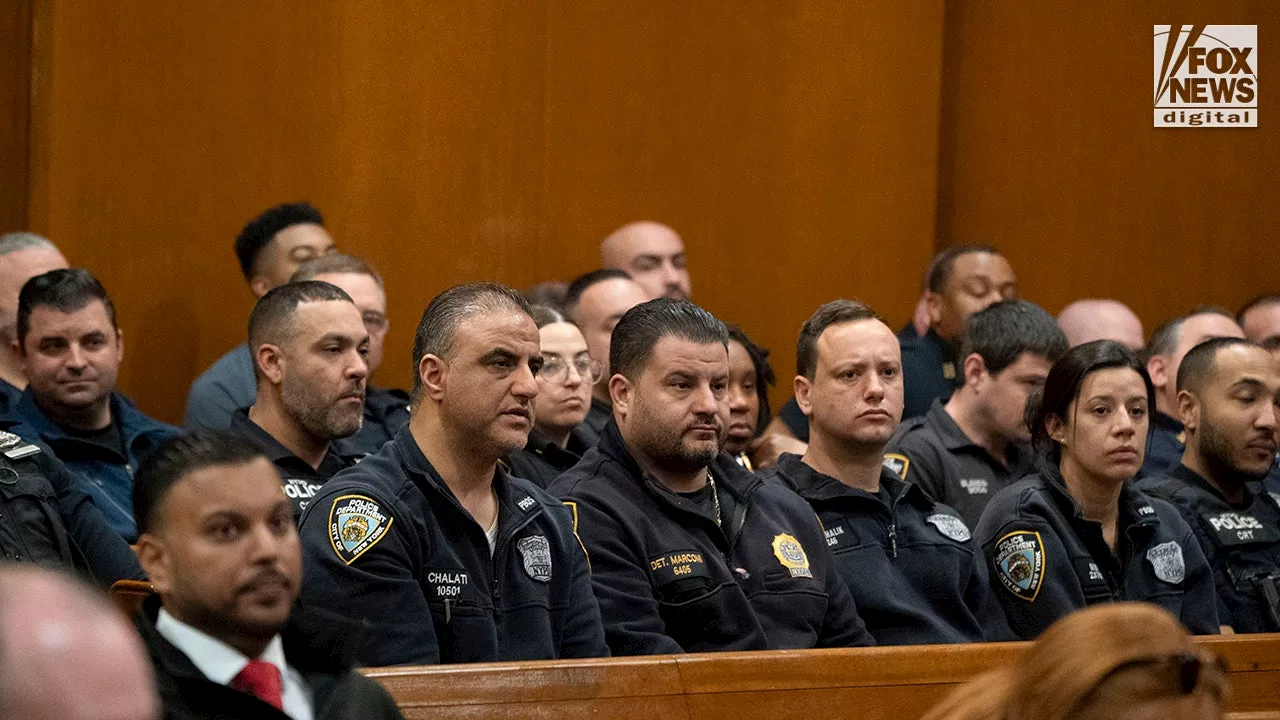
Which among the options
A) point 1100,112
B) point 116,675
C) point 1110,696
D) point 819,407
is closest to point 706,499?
point 819,407

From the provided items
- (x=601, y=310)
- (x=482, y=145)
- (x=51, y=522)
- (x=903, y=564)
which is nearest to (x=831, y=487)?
(x=903, y=564)

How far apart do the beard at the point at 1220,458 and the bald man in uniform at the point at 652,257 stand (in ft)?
6.25

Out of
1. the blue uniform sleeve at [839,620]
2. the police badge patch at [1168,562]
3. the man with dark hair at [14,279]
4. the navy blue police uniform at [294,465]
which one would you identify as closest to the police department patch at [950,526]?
the blue uniform sleeve at [839,620]

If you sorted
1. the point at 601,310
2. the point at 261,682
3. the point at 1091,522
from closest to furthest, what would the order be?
the point at 261,682 < the point at 1091,522 < the point at 601,310

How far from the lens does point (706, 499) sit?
140 inches

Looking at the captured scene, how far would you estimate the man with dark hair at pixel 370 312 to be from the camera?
4.68 m

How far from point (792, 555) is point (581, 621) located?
0.57m

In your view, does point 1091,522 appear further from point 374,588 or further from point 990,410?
point 374,588

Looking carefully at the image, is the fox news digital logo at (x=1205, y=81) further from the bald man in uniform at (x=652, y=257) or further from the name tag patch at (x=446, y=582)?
the name tag patch at (x=446, y=582)

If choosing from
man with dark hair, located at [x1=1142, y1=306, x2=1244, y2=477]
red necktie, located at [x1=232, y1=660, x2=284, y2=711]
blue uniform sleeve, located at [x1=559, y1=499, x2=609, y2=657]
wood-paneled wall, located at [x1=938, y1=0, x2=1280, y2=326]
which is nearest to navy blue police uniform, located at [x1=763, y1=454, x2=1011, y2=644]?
blue uniform sleeve, located at [x1=559, y1=499, x2=609, y2=657]

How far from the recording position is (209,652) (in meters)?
2.18

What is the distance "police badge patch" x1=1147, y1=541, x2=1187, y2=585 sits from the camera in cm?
394

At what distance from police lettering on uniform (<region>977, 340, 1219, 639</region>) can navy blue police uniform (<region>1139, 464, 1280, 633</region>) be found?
216mm

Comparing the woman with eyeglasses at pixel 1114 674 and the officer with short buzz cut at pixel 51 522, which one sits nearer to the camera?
the woman with eyeglasses at pixel 1114 674
